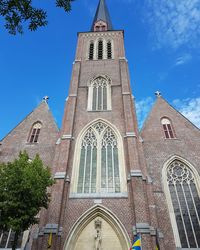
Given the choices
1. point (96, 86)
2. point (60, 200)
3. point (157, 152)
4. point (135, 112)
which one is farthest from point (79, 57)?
point (60, 200)

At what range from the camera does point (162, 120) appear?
18844 mm

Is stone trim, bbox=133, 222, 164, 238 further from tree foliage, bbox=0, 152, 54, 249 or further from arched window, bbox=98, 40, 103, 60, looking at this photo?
arched window, bbox=98, 40, 103, 60

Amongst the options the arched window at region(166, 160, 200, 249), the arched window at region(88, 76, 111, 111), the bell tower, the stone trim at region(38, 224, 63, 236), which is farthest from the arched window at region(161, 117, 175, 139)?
the stone trim at region(38, 224, 63, 236)

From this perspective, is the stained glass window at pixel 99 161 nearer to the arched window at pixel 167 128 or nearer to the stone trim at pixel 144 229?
the stone trim at pixel 144 229

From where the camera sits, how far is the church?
1216cm

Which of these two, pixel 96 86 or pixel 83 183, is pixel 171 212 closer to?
pixel 83 183

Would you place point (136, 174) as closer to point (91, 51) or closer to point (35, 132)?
point (35, 132)

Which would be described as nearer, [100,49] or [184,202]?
[184,202]

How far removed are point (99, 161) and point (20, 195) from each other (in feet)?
22.5

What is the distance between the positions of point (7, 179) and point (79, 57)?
58.9 feet

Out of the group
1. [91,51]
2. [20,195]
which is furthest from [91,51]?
[20,195]

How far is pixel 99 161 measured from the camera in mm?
15500

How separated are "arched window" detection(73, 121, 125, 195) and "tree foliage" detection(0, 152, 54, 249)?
4438 mm

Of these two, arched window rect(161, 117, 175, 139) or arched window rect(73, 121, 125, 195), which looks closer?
arched window rect(73, 121, 125, 195)
